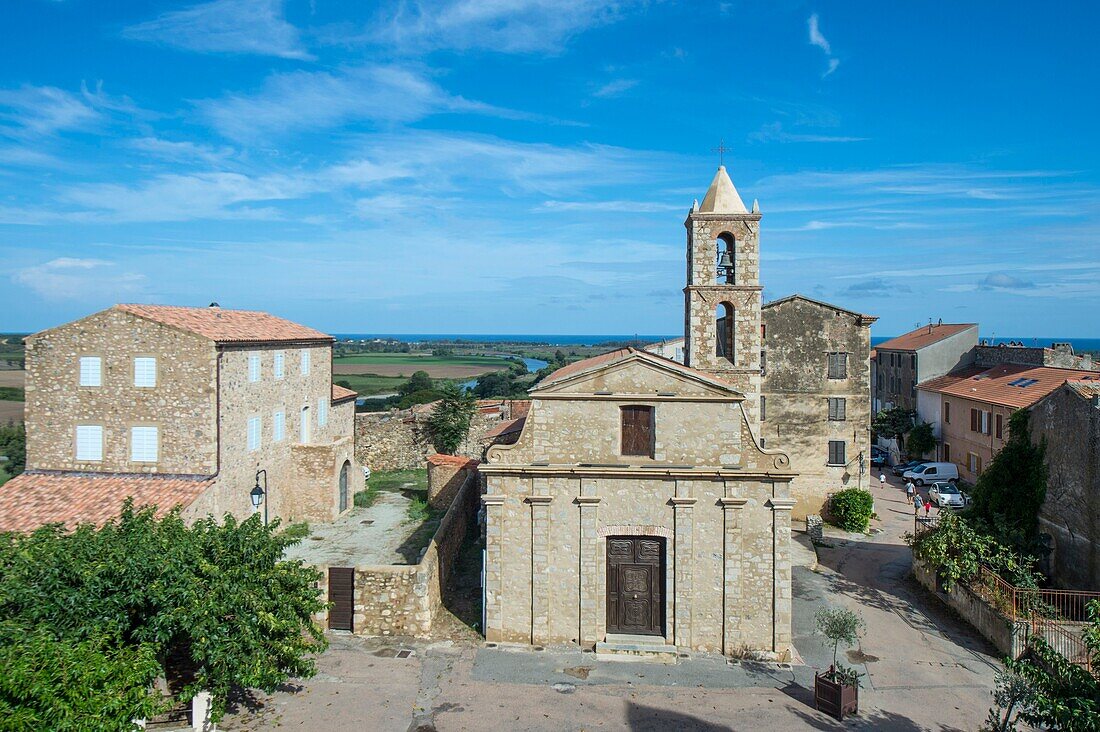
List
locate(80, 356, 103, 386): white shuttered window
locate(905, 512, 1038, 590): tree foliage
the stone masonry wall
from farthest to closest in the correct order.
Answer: locate(80, 356, 103, 386): white shuttered window → the stone masonry wall → locate(905, 512, 1038, 590): tree foliage

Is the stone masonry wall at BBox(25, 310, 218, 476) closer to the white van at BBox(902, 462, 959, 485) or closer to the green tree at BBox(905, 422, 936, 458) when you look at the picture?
the white van at BBox(902, 462, 959, 485)

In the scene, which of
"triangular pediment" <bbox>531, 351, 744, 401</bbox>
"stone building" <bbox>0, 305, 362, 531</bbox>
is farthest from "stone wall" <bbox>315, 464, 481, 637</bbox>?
"stone building" <bbox>0, 305, 362, 531</bbox>

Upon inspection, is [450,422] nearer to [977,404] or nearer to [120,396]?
[120,396]

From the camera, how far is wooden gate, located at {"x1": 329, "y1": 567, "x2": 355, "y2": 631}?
16812 mm

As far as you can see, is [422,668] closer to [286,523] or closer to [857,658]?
[857,658]

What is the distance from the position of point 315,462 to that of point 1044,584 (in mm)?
24188

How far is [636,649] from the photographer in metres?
16.0

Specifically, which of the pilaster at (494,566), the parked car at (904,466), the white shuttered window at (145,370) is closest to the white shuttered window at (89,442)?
the white shuttered window at (145,370)

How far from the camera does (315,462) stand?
2566 cm

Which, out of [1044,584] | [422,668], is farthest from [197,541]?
[1044,584]

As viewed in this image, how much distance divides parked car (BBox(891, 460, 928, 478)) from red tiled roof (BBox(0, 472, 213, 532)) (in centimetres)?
3856

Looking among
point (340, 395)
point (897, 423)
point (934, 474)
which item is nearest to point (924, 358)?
point (897, 423)

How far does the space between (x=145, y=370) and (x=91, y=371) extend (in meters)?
1.76

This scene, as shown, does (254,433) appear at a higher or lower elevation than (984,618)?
higher
